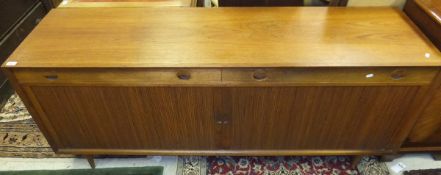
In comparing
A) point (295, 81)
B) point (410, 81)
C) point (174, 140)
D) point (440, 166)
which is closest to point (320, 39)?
point (295, 81)

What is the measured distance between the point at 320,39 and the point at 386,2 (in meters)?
0.40

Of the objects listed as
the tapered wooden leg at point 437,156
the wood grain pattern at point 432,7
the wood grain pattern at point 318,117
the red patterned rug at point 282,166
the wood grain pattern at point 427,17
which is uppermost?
the wood grain pattern at point 432,7

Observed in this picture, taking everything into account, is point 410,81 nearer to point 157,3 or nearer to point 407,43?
point 407,43

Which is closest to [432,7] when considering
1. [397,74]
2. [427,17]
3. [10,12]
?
[427,17]

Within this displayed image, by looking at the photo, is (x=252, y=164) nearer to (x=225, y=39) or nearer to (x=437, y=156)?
(x=225, y=39)

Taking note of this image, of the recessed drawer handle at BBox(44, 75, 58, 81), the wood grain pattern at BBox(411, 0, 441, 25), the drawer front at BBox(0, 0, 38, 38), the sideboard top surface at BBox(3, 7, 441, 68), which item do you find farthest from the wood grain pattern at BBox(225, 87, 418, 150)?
the drawer front at BBox(0, 0, 38, 38)

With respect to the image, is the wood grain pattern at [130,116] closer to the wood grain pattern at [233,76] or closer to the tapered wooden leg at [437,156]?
the wood grain pattern at [233,76]

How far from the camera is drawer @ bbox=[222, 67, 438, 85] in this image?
0.84 m

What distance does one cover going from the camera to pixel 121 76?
0.86 m

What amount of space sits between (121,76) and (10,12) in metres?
1.15

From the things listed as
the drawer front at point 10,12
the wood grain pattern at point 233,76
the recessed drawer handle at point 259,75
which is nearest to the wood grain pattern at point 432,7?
the wood grain pattern at point 233,76

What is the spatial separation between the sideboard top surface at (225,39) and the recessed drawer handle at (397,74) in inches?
1.2

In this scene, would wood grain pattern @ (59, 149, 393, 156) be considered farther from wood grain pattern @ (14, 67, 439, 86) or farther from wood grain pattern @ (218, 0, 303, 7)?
wood grain pattern @ (218, 0, 303, 7)

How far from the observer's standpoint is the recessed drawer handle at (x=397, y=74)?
0.84 meters
